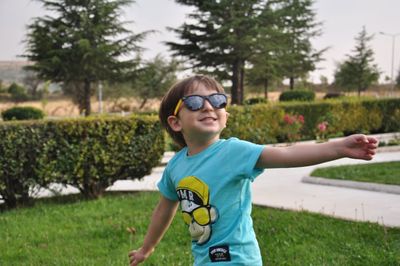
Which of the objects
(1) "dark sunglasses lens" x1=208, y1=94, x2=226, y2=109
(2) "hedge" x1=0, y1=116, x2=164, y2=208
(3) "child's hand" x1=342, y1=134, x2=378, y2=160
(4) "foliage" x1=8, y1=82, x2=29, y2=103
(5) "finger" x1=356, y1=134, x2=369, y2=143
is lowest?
(4) "foliage" x1=8, y1=82, x2=29, y2=103

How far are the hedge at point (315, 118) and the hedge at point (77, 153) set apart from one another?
674cm

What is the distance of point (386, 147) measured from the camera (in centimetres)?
1600

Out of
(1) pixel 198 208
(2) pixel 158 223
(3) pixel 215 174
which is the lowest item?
(2) pixel 158 223

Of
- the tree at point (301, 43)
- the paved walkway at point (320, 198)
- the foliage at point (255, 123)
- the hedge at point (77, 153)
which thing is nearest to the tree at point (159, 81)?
the tree at point (301, 43)

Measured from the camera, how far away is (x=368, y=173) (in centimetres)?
976

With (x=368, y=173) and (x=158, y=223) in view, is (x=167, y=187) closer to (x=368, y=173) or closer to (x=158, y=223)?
(x=158, y=223)

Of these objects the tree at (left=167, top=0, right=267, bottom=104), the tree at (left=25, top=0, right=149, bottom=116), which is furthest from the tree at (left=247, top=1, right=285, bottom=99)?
the tree at (left=25, top=0, right=149, bottom=116)

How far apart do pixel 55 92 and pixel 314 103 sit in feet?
145

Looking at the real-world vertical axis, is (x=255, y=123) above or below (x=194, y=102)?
below

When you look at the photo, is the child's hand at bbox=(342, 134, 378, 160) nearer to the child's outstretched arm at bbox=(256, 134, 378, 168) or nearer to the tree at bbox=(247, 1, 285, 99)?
the child's outstretched arm at bbox=(256, 134, 378, 168)

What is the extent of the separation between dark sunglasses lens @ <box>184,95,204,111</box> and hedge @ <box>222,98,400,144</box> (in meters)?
13.0

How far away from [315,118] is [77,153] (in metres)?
14.1

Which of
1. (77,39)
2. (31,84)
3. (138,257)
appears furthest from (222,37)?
(31,84)

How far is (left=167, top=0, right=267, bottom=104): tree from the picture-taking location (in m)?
32.6
